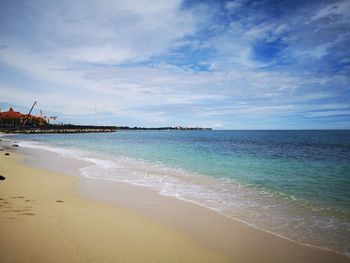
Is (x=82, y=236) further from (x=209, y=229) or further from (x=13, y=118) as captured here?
(x=13, y=118)

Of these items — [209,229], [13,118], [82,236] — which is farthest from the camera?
[13,118]

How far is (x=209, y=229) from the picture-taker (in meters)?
5.93

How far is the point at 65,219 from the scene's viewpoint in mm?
6039

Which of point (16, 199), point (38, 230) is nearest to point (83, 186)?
point (16, 199)

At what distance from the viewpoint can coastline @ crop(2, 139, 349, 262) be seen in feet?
15.5

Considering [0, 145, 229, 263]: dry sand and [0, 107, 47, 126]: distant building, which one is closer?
[0, 145, 229, 263]: dry sand

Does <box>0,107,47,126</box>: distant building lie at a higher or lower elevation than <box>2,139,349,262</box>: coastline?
higher

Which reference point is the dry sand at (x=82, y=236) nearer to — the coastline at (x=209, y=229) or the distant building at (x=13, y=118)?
the coastline at (x=209, y=229)

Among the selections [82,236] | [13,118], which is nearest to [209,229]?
[82,236]

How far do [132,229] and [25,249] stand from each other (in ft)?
6.88

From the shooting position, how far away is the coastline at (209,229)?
4730mm

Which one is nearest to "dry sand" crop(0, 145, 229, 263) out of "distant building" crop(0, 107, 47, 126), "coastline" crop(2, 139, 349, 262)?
"coastline" crop(2, 139, 349, 262)

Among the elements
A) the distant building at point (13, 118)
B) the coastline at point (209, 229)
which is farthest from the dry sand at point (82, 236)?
the distant building at point (13, 118)

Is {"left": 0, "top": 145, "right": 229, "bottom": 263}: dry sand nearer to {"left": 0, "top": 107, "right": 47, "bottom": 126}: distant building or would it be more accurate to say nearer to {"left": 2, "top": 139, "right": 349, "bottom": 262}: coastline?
{"left": 2, "top": 139, "right": 349, "bottom": 262}: coastline
